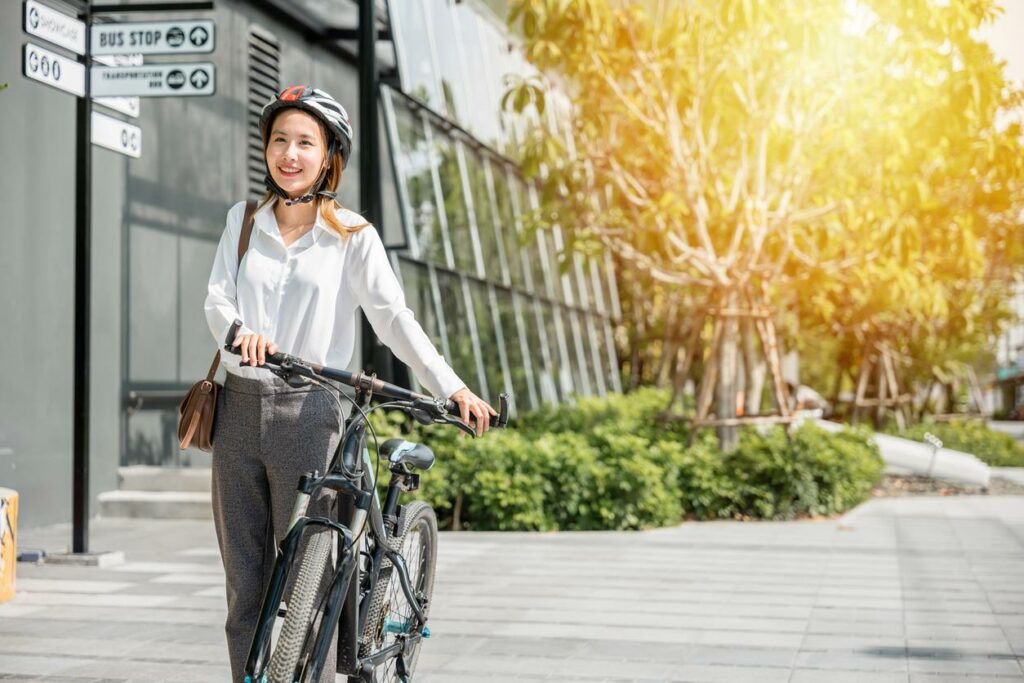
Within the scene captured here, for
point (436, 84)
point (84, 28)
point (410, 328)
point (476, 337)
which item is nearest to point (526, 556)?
point (84, 28)

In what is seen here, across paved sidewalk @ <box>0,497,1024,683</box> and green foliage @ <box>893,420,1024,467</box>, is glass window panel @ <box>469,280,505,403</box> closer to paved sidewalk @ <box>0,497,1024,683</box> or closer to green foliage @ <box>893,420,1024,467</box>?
paved sidewalk @ <box>0,497,1024,683</box>

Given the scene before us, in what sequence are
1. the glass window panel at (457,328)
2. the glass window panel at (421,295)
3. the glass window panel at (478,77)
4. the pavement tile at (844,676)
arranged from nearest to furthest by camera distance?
the pavement tile at (844,676), the glass window panel at (421,295), the glass window panel at (457,328), the glass window panel at (478,77)

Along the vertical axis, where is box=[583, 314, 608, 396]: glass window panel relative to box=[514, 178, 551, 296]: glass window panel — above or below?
below

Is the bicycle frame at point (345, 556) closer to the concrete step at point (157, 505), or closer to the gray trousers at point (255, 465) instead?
the gray trousers at point (255, 465)

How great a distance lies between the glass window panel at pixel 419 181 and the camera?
15109 millimetres

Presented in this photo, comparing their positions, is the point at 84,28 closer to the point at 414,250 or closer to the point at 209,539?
the point at 209,539

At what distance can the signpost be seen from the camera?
8.27 m

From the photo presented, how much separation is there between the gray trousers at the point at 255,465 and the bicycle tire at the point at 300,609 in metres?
0.20

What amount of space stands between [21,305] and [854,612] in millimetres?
7204

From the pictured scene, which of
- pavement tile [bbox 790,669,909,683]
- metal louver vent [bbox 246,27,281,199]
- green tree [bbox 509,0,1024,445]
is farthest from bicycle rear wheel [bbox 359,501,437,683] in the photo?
metal louver vent [bbox 246,27,281,199]

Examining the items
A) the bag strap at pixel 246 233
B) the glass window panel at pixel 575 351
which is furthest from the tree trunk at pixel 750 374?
the bag strap at pixel 246 233

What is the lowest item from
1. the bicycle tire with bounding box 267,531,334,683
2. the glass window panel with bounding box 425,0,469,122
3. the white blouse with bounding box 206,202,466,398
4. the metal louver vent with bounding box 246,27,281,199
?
the bicycle tire with bounding box 267,531,334,683

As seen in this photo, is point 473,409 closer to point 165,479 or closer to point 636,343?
point 165,479

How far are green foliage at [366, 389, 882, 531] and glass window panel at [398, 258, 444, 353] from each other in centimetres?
203
